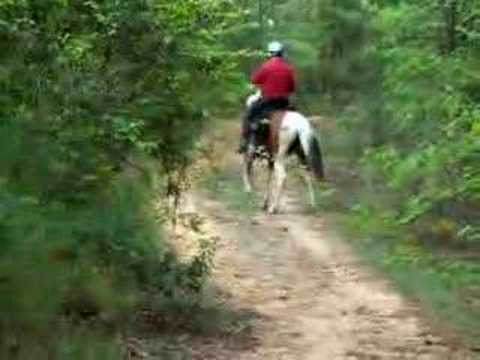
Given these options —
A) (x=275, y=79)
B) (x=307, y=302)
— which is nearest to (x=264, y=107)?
(x=275, y=79)

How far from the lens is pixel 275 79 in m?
16.0

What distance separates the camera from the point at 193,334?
9102mm

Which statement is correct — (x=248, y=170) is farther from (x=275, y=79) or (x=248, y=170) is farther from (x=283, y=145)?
(x=275, y=79)

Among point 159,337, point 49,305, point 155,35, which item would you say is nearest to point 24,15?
point 155,35

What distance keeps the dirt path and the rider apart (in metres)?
2.00

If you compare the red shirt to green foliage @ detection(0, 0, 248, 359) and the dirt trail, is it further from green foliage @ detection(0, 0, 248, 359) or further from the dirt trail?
green foliage @ detection(0, 0, 248, 359)

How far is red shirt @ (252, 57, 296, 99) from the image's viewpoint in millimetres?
15930

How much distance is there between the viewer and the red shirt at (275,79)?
1593cm

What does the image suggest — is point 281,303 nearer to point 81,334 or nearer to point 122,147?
point 122,147

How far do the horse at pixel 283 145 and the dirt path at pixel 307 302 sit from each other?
3.64 feet

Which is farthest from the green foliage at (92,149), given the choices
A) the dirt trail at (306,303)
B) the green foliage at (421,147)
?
the green foliage at (421,147)

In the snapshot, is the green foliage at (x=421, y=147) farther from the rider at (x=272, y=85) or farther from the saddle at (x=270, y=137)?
the rider at (x=272, y=85)

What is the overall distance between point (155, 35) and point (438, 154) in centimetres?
250

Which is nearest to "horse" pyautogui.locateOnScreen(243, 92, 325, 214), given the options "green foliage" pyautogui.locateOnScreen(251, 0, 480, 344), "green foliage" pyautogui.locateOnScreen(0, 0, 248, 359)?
"green foliage" pyautogui.locateOnScreen(251, 0, 480, 344)
